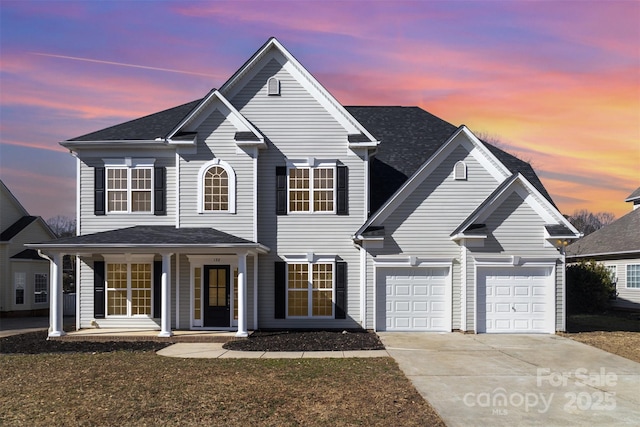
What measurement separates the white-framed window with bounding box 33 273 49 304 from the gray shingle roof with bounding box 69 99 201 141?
41.8 feet

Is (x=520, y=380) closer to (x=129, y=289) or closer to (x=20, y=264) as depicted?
(x=129, y=289)

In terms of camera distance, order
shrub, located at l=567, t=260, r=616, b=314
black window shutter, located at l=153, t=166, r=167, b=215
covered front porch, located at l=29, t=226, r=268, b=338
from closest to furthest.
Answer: covered front porch, located at l=29, t=226, r=268, b=338 < black window shutter, located at l=153, t=166, r=167, b=215 < shrub, located at l=567, t=260, r=616, b=314

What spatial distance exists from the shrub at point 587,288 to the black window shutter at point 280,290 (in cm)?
1523

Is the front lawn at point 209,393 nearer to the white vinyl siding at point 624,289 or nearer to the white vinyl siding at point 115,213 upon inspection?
the white vinyl siding at point 115,213

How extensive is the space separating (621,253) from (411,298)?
14499mm

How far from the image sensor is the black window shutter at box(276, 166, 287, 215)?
67.4ft

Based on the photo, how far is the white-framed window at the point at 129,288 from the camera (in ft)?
67.0

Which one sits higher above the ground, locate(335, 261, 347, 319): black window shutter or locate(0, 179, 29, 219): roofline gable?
locate(0, 179, 29, 219): roofline gable

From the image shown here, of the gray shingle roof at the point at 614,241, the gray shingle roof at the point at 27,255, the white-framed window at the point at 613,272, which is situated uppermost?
the gray shingle roof at the point at 614,241

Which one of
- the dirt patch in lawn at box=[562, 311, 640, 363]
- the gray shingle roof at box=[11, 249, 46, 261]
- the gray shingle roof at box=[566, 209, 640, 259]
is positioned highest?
the gray shingle roof at box=[566, 209, 640, 259]

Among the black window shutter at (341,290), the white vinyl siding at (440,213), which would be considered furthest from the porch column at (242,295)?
the white vinyl siding at (440,213)

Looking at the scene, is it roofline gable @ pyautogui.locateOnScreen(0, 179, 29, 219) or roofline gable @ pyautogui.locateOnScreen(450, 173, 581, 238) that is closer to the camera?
roofline gable @ pyautogui.locateOnScreen(450, 173, 581, 238)

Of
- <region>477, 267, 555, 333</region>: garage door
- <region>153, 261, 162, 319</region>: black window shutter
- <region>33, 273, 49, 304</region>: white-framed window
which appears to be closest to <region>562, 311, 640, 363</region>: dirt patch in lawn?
<region>477, 267, 555, 333</region>: garage door

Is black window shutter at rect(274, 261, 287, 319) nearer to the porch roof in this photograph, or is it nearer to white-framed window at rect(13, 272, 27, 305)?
the porch roof
